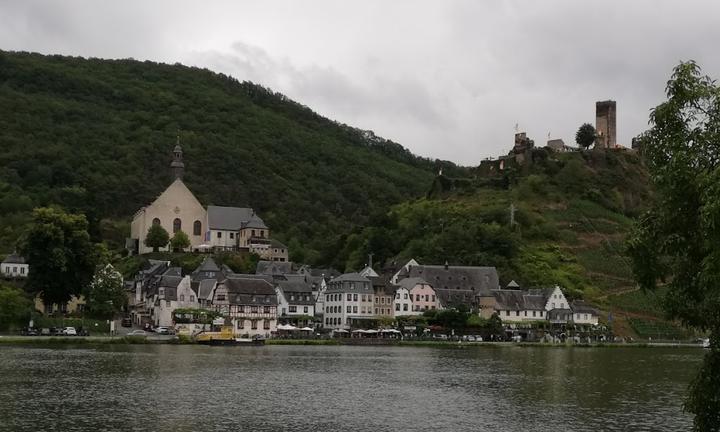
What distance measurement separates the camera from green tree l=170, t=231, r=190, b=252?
13588cm

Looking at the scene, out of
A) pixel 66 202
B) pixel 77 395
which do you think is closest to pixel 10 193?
pixel 66 202

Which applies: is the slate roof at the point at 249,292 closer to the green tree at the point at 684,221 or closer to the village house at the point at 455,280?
the village house at the point at 455,280

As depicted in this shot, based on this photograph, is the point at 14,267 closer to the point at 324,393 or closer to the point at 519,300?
the point at 519,300

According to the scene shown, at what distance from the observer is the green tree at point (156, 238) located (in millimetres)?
134500

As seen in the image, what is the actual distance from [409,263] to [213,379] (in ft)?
264

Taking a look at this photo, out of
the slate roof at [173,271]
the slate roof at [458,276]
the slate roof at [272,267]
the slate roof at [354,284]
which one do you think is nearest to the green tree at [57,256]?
the slate roof at [173,271]

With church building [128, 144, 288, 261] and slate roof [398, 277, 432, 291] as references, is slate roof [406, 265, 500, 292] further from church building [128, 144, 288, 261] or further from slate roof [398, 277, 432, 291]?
church building [128, 144, 288, 261]

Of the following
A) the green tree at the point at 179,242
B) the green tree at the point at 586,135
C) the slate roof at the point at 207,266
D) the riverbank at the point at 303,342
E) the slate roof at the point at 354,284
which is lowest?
the riverbank at the point at 303,342

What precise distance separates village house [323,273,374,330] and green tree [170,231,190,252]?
3097 cm

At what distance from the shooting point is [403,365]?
66750 millimetres

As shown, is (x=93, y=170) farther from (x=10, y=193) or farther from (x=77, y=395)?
(x=77, y=395)

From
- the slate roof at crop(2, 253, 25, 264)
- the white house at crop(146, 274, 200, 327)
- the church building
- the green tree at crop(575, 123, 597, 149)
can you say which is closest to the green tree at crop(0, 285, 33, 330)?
the white house at crop(146, 274, 200, 327)

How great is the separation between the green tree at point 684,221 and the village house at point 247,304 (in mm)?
84550

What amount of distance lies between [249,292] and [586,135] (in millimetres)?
96385
